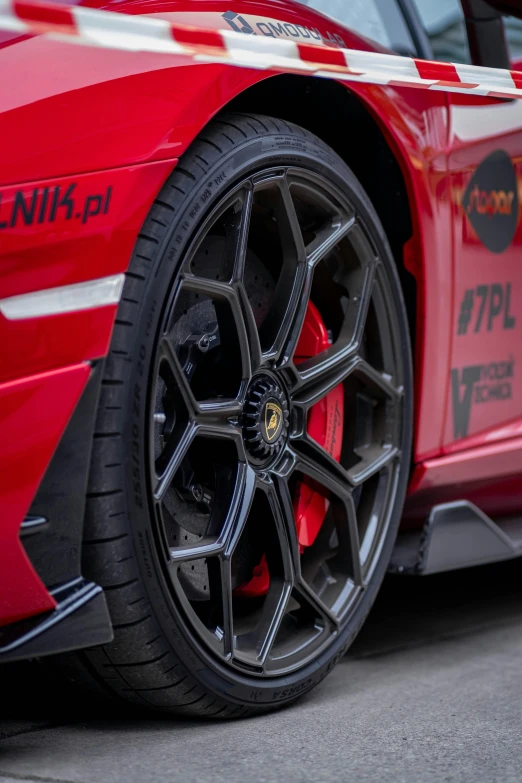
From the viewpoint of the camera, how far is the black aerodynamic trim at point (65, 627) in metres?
1.52

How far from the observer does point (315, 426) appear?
7.32 ft

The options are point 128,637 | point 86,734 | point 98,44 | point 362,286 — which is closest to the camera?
point 98,44

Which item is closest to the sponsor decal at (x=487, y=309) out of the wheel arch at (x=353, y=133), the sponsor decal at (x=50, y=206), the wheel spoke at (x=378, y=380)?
A: the wheel arch at (x=353, y=133)

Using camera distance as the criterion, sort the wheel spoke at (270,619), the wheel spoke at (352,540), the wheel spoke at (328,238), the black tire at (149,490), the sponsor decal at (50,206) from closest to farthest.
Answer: the sponsor decal at (50,206) < the black tire at (149,490) < the wheel spoke at (270,619) < the wheel spoke at (328,238) < the wheel spoke at (352,540)

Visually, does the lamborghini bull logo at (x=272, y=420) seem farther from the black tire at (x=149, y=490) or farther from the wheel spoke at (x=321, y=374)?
the black tire at (x=149, y=490)

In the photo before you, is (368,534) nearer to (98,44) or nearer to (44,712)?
(44,712)

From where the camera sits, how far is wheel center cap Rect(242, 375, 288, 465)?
6.18 ft

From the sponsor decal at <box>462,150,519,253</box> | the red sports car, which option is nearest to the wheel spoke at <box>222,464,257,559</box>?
the red sports car

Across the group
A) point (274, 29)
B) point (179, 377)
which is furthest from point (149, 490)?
point (274, 29)

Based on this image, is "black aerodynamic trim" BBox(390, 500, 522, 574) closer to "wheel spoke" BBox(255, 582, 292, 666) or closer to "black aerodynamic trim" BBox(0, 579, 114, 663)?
"wheel spoke" BBox(255, 582, 292, 666)

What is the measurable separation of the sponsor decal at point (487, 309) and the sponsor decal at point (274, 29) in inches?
25.9

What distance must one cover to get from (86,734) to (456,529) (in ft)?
3.40

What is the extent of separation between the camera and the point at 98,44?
155 cm

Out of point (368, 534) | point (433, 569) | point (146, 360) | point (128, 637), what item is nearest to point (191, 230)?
point (146, 360)
